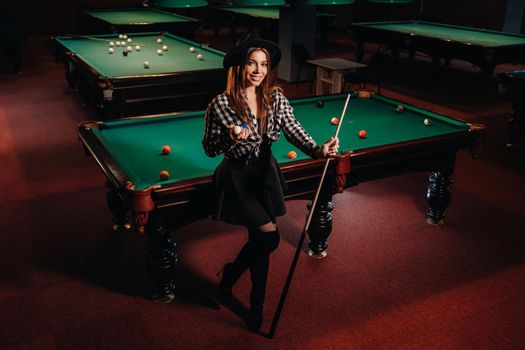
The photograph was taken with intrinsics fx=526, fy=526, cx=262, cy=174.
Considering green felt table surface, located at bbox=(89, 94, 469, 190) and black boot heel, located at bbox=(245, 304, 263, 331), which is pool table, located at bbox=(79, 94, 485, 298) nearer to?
green felt table surface, located at bbox=(89, 94, 469, 190)

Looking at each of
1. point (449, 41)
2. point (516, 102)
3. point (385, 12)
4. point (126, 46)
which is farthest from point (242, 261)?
point (385, 12)

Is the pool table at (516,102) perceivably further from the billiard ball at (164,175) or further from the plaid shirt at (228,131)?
the billiard ball at (164,175)

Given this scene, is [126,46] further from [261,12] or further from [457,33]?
[457,33]

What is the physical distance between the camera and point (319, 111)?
3900 millimetres

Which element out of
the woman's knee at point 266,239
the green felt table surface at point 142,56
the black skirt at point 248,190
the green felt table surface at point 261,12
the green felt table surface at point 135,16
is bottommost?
the woman's knee at point 266,239

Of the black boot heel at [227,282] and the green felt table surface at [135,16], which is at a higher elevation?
the green felt table surface at [135,16]

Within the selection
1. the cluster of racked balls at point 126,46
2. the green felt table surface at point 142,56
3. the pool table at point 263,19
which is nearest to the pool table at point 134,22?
the green felt table surface at point 142,56

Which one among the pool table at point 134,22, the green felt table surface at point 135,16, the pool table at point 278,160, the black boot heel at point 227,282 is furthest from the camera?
the green felt table surface at point 135,16

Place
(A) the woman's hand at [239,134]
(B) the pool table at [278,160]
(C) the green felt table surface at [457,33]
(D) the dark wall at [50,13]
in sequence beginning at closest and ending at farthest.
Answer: (A) the woman's hand at [239,134] → (B) the pool table at [278,160] → (C) the green felt table surface at [457,33] → (D) the dark wall at [50,13]

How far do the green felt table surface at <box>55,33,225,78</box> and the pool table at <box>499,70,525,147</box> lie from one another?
9.07 ft

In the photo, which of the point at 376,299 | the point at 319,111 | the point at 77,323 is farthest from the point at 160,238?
the point at 319,111

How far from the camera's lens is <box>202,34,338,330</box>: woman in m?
2.45

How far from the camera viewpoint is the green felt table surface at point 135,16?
7.71m

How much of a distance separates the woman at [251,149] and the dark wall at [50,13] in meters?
10.3
